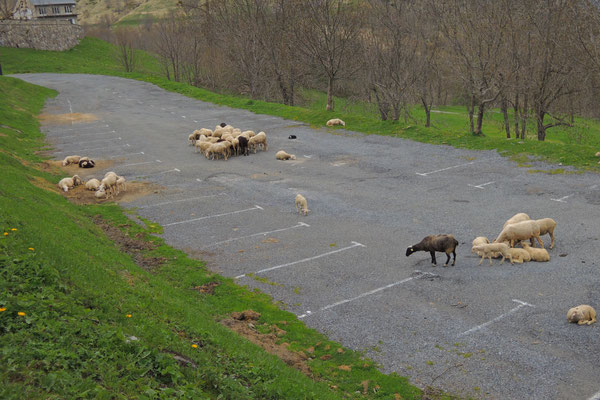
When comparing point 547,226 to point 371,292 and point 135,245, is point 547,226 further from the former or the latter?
point 135,245

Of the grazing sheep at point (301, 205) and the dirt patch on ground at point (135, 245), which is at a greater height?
the grazing sheep at point (301, 205)

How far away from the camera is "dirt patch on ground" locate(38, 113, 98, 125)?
4531 centimetres

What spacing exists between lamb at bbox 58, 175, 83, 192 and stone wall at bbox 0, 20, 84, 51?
7299 centimetres

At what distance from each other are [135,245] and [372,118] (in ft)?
97.9

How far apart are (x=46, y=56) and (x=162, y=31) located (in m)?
26.3

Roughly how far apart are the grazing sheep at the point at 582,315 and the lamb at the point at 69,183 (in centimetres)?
2265

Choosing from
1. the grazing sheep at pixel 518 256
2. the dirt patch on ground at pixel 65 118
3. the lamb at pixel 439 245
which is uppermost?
the dirt patch on ground at pixel 65 118

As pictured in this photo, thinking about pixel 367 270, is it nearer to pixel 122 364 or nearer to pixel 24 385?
pixel 122 364

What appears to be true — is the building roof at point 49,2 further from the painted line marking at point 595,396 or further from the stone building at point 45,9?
the painted line marking at point 595,396

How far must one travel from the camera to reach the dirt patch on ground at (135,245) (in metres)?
17.3

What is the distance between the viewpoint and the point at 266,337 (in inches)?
502

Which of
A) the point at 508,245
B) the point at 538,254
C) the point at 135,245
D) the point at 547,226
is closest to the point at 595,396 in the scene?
the point at 538,254

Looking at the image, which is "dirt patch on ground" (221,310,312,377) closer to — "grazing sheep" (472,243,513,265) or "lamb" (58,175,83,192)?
"grazing sheep" (472,243,513,265)

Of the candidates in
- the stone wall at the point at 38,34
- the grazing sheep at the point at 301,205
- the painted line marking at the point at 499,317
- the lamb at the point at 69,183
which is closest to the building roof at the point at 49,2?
the stone wall at the point at 38,34
